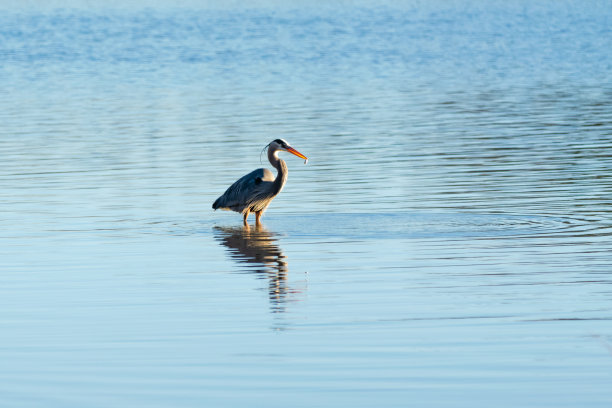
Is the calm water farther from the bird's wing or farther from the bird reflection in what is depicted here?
the bird's wing

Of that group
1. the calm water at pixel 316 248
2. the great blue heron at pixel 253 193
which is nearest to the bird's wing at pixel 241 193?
the great blue heron at pixel 253 193

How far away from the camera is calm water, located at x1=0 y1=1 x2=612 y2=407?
7.79 m

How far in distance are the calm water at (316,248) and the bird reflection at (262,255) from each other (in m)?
0.05

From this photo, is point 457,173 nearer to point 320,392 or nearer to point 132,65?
point 320,392

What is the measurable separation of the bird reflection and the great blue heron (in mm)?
379

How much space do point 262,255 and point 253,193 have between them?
2.91 meters

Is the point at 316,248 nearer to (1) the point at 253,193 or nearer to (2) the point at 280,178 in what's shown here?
(1) the point at 253,193

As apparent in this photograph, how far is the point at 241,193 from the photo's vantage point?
52.0 ft

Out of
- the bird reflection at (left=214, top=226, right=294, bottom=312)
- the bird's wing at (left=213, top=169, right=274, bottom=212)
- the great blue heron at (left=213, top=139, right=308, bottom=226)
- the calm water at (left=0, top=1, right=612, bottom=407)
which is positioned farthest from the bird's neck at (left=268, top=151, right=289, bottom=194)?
the bird reflection at (left=214, top=226, right=294, bottom=312)

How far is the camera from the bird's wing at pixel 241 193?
15.8 metres

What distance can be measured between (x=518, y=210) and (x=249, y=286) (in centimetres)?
525

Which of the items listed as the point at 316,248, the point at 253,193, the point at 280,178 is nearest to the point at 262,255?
the point at 316,248

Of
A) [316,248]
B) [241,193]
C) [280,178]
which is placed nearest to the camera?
[316,248]

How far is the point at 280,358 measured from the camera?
820cm
